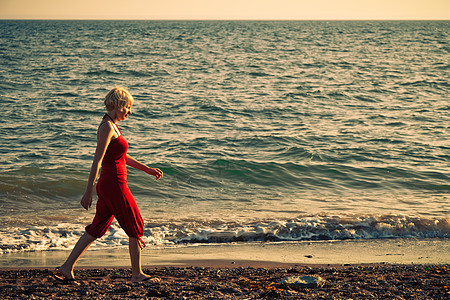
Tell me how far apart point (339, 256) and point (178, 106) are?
14254 millimetres

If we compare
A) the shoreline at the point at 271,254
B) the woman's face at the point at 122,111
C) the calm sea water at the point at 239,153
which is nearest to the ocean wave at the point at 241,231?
the calm sea water at the point at 239,153

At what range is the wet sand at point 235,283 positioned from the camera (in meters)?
4.16

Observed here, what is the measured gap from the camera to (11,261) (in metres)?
5.69

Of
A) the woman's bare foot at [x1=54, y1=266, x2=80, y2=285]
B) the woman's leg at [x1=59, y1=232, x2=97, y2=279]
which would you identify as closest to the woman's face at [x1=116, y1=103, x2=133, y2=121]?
the woman's leg at [x1=59, y1=232, x2=97, y2=279]

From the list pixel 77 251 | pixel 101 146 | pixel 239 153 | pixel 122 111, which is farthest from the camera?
pixel 239 153

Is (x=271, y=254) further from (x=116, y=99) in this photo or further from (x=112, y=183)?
(x=116, y=99)

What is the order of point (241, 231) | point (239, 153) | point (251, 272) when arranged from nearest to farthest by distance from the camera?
point (251, 272), point (241, 231), point (239, 153)

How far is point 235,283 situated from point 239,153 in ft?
28.4

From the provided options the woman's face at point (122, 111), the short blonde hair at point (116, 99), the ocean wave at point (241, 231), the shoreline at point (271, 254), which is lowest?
the shoreline at point (271, 254)

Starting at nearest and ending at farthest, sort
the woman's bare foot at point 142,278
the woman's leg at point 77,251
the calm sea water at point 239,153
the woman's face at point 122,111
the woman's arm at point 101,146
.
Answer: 1. the woman's arm at point 101,146
2. the woman's face at point 122,111
3. the woman's leg at point 77,251
4. the woman's bare foot at point 142,278
5. the calm sea water at point 239,153

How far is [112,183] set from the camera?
420 cm

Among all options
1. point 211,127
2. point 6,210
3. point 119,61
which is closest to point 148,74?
point 119,61

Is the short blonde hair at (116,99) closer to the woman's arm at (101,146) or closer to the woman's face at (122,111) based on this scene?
the woman's face at (122,111)

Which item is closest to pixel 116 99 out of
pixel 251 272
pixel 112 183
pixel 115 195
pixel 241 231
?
pixel 112 183
